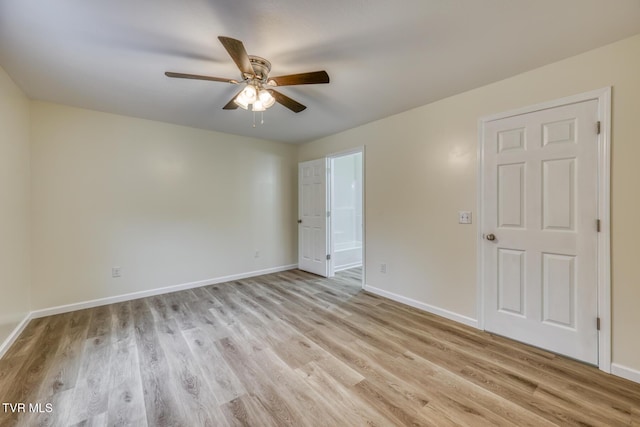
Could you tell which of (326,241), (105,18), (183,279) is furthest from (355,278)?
(105,18)

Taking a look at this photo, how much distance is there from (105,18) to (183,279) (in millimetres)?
3156

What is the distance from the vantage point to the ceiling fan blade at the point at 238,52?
1396 mm

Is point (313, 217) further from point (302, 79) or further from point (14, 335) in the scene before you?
point (14, 335)

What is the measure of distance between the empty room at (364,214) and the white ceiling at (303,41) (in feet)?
0.06

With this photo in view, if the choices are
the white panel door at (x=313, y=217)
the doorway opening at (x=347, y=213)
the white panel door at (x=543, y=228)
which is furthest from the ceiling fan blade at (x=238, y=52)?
the doorway opening at (x=347, y=213)

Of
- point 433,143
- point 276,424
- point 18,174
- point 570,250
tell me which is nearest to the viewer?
point 276,424

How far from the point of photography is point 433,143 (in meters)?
2.88

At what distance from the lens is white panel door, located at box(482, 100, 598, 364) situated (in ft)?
6.45

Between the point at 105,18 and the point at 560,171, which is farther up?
the point at 105,18

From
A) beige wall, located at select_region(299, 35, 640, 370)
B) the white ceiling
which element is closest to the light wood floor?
beige wall, located at select_region(299, 35, 640, 370)

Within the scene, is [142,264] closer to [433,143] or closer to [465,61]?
[433,143]

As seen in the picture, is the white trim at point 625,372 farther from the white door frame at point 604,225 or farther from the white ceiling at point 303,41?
the white ceiling at point 303,41

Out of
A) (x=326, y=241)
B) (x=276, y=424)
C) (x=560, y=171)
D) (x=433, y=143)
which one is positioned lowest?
(x=276, y=424)

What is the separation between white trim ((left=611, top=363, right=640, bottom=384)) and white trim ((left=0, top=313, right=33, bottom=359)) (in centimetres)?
471
